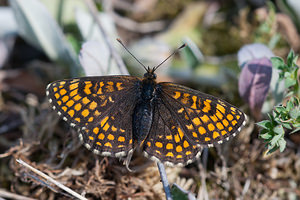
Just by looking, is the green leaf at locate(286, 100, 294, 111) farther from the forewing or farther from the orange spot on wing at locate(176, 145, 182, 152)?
the orange spot on wing at locate(176, 145, 182, 152)

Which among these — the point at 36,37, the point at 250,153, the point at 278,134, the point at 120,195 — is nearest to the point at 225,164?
the point at 250,153

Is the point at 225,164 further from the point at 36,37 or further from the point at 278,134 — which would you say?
the point at 36,37

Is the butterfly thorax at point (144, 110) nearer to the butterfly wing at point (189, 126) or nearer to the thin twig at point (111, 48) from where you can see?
the butterfly wing at point (189, 126)

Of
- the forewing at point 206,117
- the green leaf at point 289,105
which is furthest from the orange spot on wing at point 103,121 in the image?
the green leaf at point 289,105

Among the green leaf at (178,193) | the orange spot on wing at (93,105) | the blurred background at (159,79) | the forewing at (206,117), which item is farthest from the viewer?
the blurred background at (159,79)

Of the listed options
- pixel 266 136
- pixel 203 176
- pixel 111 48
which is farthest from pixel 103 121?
pixel 266 136

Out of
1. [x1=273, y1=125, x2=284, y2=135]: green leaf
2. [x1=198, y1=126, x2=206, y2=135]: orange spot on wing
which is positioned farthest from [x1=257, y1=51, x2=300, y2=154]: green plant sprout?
[x1=198, y1=126, x2=206, y2=135]: orange spot on wing

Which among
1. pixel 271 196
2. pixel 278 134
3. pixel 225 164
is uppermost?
pixel 278 134

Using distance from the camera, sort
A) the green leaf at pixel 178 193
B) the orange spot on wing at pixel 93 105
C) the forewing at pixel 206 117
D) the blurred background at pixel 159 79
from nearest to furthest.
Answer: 1. the green leaf at pixel 178 193
2. the forewing at pixel 206 117
3. the orange spot on wing at pixel 93 105
4. the blurred background at pixel 159 79
